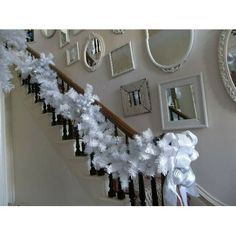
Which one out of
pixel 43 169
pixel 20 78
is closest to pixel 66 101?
pixel 20 78

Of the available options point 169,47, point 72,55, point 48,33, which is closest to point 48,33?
point 48,33

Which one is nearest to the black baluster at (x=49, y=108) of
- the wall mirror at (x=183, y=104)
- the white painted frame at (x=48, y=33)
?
the white painted frame at (x=48, y=33)

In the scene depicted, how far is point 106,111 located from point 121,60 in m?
0.28

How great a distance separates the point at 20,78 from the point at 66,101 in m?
0.25

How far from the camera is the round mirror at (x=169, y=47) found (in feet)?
3.90

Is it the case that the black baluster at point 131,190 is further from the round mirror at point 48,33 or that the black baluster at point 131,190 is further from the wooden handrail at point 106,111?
the round mirror at point 48,33

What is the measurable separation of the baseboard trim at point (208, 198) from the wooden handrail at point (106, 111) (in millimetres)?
384

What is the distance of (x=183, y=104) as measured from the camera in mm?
1176

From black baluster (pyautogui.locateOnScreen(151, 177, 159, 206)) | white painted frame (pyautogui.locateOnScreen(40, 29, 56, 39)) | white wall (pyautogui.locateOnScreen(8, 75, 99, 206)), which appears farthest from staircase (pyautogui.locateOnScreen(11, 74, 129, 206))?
white painted frame (pyautogui.locateOnScreen(40, 29, 56, 39))

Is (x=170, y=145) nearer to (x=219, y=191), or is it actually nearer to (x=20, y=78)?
(x=219, y=191)

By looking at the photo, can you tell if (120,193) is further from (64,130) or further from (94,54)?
(94,54)

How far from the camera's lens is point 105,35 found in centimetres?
127

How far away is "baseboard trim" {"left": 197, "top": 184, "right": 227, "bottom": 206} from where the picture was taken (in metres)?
1.05
